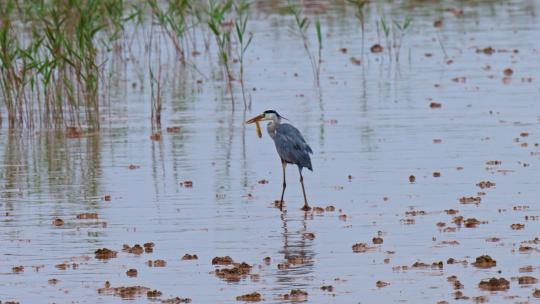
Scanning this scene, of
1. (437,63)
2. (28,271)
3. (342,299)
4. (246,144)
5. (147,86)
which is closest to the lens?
(342,299)

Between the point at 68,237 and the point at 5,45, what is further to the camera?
the point at 5,45

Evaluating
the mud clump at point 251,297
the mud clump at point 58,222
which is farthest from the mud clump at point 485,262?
the mud clump at point 58,222

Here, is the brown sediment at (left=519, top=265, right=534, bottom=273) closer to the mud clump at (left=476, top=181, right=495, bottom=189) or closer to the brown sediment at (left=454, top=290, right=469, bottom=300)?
the brown sediment at (left=454, top=290, right=469, bottom=300)

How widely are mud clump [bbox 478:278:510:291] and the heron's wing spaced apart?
4.47m

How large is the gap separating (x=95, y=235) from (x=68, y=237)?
9.7 inches

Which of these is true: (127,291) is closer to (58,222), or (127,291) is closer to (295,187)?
(58,222)

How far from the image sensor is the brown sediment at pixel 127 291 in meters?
10.1

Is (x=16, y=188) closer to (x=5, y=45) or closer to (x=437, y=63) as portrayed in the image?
(x=5, y=45)

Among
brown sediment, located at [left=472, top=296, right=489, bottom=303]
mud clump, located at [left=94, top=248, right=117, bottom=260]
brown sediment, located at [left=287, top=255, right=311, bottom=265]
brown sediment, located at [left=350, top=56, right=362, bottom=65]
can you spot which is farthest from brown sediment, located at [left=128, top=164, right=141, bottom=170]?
brown sediment, located at [left=350, top=56, right=362, bottom=65]

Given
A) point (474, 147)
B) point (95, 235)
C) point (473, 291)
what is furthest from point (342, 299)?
point (474, 147)

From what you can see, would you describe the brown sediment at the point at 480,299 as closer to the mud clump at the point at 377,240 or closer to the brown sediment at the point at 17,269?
the mud clump at the point at 377,240

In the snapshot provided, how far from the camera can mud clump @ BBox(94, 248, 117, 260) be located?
11.5 meters

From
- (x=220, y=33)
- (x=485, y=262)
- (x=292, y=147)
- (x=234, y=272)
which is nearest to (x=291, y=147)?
(x=292, y=147)

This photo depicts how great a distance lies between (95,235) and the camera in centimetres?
1258
